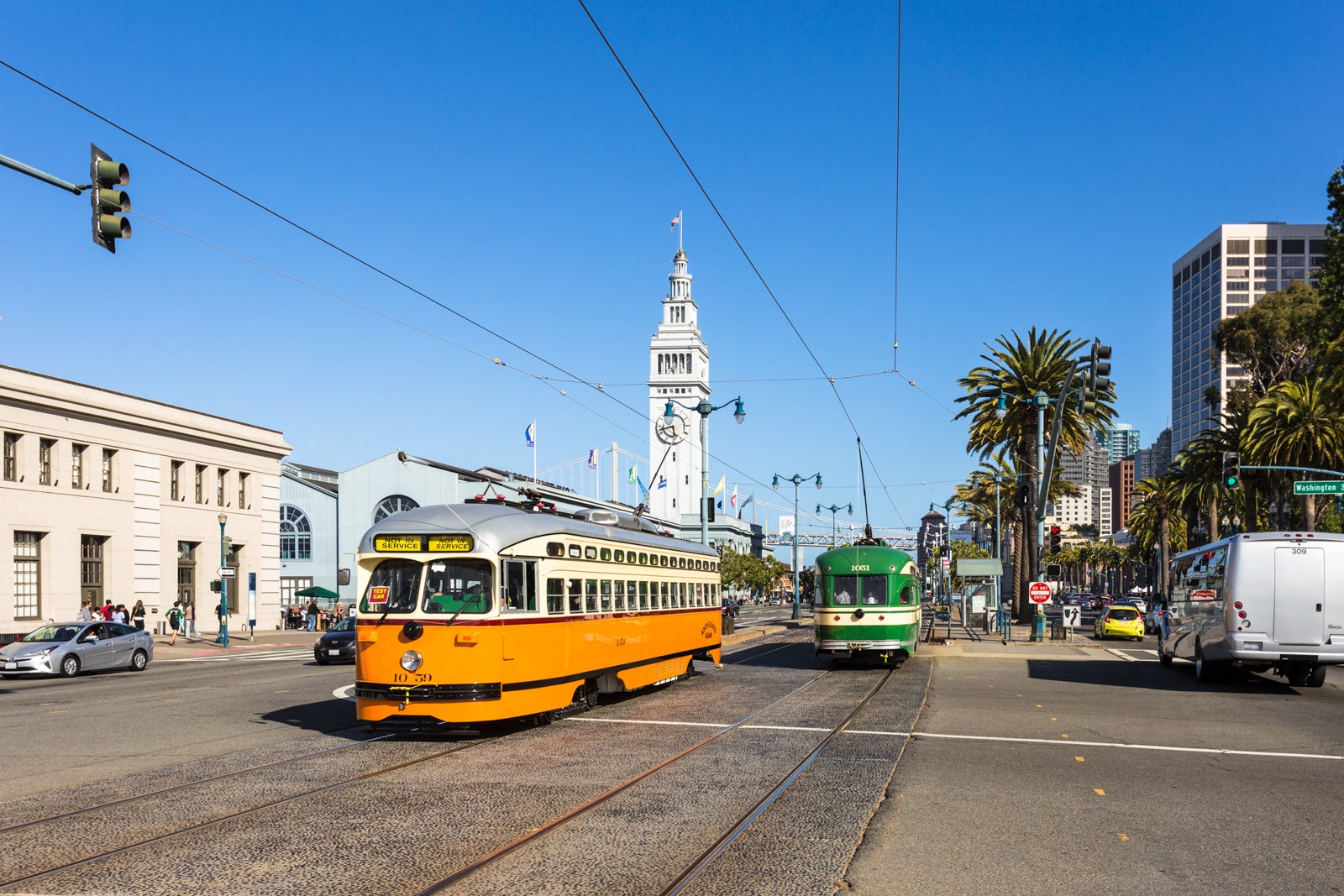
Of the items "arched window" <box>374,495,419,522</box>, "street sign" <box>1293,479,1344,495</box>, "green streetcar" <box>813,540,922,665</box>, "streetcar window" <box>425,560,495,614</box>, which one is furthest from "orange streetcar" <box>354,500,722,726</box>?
"arched window" <box>374,495,419,522</box>

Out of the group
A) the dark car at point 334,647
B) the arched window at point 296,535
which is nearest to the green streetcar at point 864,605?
the dark car at point 334,647

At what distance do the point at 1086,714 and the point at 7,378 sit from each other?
3734 centimetres

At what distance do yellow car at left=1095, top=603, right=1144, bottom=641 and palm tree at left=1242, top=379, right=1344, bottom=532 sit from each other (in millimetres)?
8950

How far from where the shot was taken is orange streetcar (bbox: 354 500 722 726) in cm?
1427

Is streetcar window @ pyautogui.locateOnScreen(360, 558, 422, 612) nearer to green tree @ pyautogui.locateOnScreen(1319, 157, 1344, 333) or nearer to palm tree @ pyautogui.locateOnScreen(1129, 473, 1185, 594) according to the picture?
green tree @ pyautogui.locateOnScreen(1319, 157, 1344, 333)

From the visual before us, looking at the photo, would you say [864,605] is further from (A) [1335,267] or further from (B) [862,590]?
(A) [1335,267]

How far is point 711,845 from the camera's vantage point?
8.94m

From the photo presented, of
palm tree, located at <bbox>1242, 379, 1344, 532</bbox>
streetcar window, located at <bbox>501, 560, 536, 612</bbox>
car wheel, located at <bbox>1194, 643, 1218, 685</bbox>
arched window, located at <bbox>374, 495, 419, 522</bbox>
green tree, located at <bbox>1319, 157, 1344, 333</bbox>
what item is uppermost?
green tree, located at <bbox>1319, 157, 1344, 333</bbox>

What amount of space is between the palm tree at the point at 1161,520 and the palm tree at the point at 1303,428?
1835 centimetres

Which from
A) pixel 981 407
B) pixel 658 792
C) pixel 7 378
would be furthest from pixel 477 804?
pixel 981 407

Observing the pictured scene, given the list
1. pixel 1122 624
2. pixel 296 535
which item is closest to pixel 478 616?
pixel 1122 624

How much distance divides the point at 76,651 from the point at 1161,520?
246 ft

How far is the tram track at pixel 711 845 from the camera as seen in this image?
25.8ft

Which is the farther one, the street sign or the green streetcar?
the street sign
